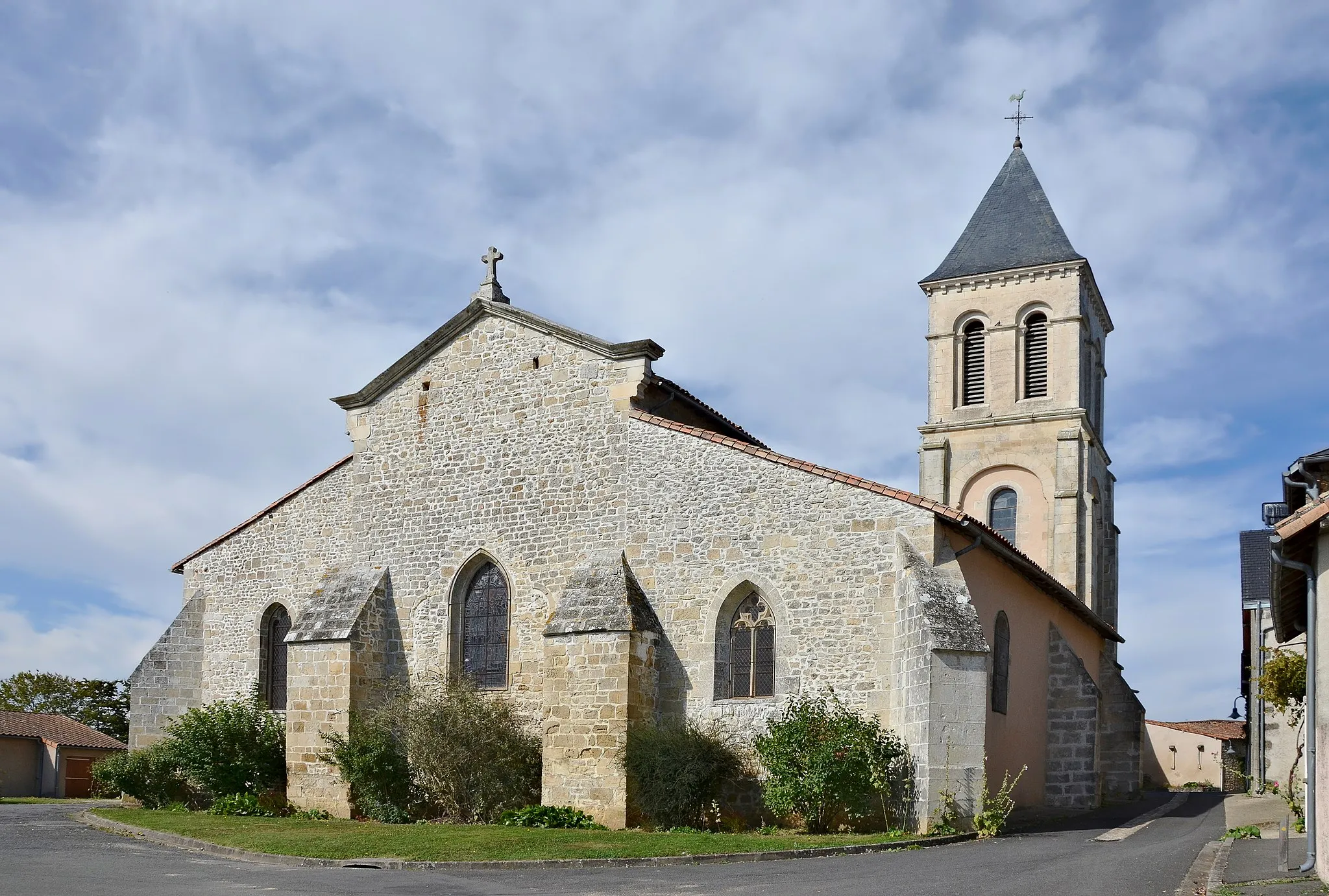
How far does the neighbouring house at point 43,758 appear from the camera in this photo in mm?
38656

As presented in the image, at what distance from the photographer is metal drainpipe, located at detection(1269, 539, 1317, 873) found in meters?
11.8

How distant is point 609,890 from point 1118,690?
763 inches

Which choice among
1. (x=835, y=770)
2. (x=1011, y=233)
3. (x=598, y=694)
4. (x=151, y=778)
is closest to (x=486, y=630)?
(x=598, y=694)

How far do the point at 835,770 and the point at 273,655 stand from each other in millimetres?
12313

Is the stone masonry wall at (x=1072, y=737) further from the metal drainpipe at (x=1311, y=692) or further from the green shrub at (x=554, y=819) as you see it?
the metal drainpipe at (x=1311, y=692)

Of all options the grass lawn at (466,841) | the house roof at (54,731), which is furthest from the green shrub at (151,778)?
the house roof at (54,731)

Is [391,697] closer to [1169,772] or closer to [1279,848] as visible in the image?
[1279,848]

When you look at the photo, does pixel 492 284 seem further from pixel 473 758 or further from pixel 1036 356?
pixel 1036 356

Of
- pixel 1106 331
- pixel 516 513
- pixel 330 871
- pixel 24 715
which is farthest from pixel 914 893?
pixel 24 715

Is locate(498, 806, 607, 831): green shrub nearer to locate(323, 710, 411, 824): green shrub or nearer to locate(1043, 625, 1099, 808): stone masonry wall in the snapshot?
locate(323, 710, 411, 824): green shrub

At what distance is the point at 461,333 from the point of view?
23500 millimetres

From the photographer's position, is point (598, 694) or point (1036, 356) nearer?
point (598, 694)

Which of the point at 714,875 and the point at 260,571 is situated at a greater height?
the point at 260,571

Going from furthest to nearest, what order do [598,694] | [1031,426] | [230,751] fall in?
[1031,426], [230,751], [598,694]
